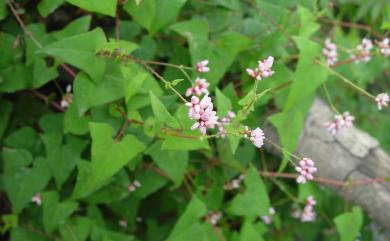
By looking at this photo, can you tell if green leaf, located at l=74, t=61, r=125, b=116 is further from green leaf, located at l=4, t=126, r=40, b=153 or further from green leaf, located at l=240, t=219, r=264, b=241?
green leaf, located at l=240, t=219, r=264, b=241

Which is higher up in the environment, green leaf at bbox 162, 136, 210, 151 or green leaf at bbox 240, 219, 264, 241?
green leaf at bbox 162, 136, 210, 151

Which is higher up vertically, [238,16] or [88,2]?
[88,2]

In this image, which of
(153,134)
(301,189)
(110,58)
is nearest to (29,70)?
(110,58)

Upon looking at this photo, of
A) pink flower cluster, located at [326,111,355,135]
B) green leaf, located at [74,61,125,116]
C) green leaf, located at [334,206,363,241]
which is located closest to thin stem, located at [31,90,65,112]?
green leaf, located at [74,61,125,116]

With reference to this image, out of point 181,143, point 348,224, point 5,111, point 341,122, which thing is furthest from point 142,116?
point 348,224

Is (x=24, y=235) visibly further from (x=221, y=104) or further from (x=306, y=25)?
(x=306, y=25)

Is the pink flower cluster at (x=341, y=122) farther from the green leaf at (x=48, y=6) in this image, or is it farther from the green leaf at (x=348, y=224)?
the green leaf at (x=48, y=6)

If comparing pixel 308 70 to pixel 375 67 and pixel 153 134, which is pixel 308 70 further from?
pixel 375 67
